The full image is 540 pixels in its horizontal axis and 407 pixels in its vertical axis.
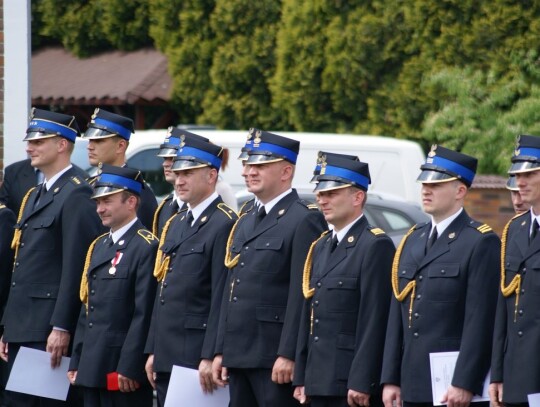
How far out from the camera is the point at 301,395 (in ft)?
25.6

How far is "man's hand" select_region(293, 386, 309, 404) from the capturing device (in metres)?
7.76

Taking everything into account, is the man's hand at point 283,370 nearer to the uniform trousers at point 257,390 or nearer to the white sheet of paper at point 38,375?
the uniform trousers at point 257,390

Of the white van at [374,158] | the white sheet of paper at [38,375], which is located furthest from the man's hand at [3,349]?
the white van at [374,158]

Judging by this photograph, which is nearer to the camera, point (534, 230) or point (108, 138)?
point (534, 230)

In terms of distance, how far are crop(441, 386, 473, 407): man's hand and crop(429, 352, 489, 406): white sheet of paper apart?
0.23 feet

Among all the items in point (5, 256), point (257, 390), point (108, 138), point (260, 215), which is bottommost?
point (257, 390)

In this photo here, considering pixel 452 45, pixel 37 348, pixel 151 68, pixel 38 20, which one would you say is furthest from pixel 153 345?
pixel 38 20

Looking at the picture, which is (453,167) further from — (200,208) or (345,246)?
(200,208)

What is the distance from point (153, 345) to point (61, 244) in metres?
1.23

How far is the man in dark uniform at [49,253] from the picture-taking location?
908 centimetres

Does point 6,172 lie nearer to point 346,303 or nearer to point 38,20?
point 346,303

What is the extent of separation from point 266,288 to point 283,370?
1.68 ft

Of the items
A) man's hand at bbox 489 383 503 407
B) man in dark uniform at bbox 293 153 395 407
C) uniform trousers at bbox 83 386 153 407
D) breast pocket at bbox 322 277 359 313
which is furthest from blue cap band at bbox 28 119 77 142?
man's hand at bbox 489 383 503 407

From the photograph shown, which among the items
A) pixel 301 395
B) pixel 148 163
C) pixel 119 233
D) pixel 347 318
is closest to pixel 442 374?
pixel 347 318
